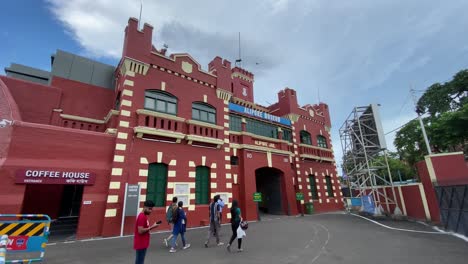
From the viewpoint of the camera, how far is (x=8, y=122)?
9172 millimetres

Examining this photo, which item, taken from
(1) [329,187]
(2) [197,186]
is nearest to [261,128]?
(2) [197,186]

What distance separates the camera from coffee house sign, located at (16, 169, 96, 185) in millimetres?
8773

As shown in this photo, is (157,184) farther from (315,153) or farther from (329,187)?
(329,187)

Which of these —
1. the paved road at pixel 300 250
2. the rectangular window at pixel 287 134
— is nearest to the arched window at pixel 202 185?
the paved road at pixel 300 250

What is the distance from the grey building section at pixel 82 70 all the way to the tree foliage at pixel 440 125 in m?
29.6

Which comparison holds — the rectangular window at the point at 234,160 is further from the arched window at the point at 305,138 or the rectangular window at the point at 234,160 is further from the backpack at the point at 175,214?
the backpack at the point at 175,214

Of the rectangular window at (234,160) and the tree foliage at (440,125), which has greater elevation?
the tree foliage at (440,125)

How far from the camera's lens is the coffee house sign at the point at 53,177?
8.77 metres

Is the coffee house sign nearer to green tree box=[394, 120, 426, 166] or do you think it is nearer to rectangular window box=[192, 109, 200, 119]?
rectangular window box=[192, 109, 200, 119]

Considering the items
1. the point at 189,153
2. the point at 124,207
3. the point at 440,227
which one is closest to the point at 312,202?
the point at 440,227

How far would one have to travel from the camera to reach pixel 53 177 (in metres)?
9.34

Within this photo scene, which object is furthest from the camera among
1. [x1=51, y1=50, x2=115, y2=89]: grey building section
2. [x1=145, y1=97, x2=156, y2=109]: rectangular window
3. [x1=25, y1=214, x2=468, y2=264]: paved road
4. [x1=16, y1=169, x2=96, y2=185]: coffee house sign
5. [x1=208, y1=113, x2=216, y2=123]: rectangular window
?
[x1=208, y1=113, x2=216, y2=123]: rectangular window

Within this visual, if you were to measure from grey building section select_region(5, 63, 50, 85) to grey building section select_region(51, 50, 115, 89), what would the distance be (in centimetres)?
338

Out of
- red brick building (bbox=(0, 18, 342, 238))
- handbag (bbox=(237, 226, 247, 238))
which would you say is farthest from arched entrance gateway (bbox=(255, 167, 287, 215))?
handbag (bbox=(237, 226, 247, 238))
